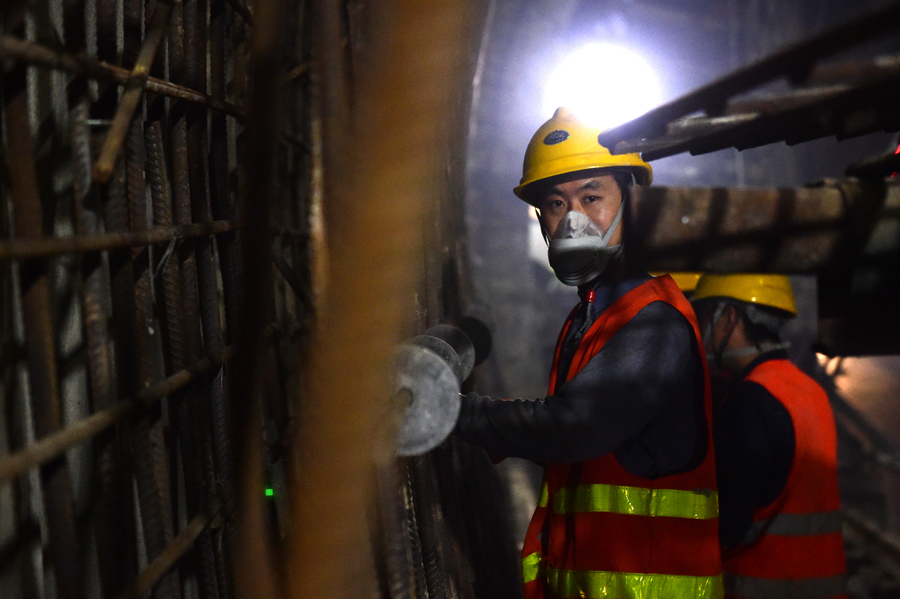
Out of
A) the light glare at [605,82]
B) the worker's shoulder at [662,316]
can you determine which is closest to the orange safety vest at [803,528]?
the worker's shoulder at [662,316]

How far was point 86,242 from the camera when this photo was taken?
1.08 m

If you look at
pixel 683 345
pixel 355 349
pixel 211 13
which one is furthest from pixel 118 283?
pixel 683 345

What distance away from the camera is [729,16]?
9977 millimetres

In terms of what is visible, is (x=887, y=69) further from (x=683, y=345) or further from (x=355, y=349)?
(x=355, y=349)

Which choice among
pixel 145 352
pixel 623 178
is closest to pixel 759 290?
pixel 623 178

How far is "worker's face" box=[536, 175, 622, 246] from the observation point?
7.32 ft

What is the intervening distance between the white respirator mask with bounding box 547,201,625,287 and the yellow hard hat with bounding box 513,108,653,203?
0.24 meters

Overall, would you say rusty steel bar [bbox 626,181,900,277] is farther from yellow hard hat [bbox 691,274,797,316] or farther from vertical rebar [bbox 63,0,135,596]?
yellow hard hat [bbox 691,274,797,316]

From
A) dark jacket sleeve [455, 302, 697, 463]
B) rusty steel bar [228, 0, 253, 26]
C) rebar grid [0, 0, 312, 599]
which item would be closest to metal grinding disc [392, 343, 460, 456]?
dark jacket sleeve [455, 302, 697, 463]

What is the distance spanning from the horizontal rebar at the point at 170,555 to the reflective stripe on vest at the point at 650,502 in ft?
3.81

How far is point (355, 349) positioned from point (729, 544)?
2.26 meters

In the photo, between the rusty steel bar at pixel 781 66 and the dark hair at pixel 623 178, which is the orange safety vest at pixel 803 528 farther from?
the rusty steel bar at pixel 781 66

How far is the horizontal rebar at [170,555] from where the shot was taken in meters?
1.18

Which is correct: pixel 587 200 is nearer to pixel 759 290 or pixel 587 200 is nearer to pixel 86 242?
pixel 759 290
